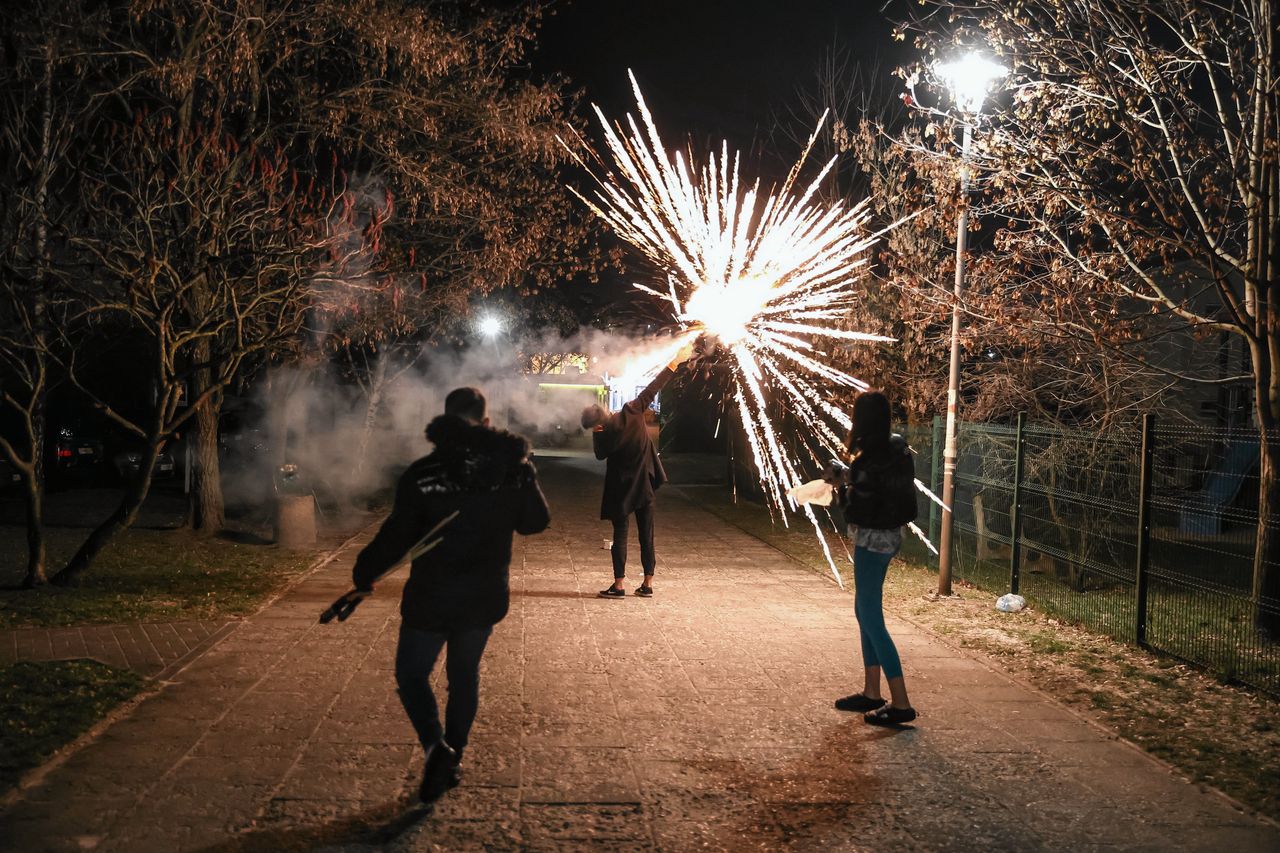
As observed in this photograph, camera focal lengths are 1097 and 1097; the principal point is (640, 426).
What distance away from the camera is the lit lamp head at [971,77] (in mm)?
9977

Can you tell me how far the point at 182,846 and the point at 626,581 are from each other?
7412 millimetres

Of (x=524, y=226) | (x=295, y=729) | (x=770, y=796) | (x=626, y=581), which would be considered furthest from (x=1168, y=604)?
(x=524, y=226)

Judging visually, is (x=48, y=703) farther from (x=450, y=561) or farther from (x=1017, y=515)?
(x=1017, y=515)

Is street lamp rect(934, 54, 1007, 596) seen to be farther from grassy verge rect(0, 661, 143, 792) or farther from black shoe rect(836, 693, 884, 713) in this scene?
grassy verge rect(0, 661, 143, 792)

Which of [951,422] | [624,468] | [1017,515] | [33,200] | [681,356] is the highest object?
[33,200]

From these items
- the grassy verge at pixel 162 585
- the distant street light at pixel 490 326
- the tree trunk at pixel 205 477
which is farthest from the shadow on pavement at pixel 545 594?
the distant street light at pixel 490 326

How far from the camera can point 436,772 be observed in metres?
4.93

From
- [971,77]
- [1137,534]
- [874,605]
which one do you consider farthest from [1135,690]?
[971,77]

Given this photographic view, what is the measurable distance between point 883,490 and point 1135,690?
8.79 feet

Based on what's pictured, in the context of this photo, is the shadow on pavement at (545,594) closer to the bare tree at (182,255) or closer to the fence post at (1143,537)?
the bare tree at (182,255)

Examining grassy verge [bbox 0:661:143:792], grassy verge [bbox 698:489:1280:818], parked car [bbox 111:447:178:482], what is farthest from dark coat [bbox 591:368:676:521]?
parked car [bbox 111:447:178:482]

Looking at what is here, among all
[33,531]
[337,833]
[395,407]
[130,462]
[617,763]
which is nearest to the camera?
[337,833]

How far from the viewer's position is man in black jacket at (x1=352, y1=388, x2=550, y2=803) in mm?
4922

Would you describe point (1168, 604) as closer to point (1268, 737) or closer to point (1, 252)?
point (1268, 737)
